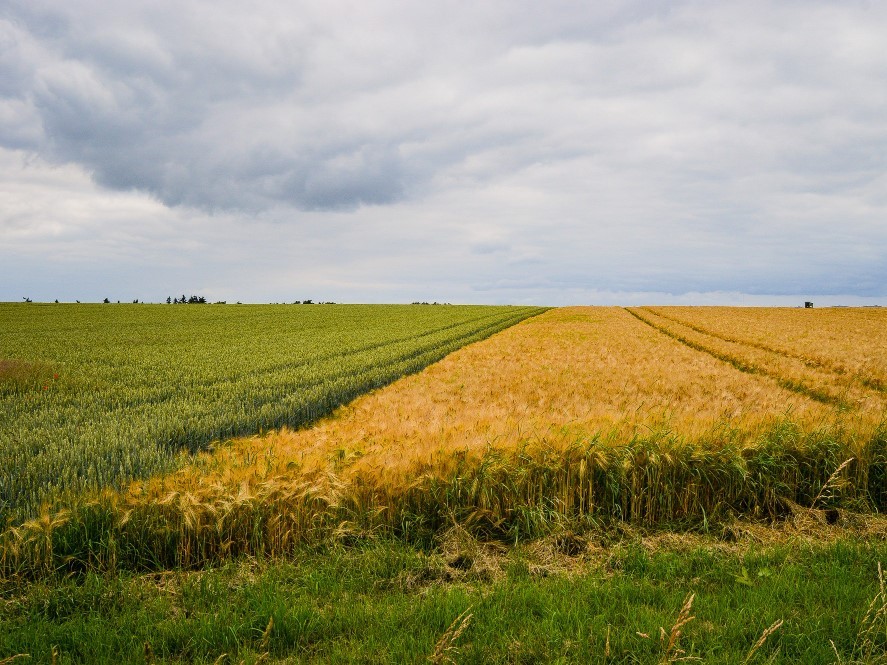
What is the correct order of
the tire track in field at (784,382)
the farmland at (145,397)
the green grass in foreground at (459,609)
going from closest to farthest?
the green grass in foreground at (459,609) → the farmland at (145,397) → the tire track in field at (784,382)

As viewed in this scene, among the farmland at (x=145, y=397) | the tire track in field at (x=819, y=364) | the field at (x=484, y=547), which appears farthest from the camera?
the tire track in field at (x=819, y=364)

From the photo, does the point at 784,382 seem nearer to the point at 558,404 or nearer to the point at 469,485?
the point at 558,404

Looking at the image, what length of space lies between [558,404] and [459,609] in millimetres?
8049

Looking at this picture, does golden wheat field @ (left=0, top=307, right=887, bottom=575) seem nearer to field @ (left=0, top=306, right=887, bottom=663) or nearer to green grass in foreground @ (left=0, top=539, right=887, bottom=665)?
field @ (left=0, top=306, right=887, bottom=663)

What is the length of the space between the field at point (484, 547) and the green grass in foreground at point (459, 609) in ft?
0.07

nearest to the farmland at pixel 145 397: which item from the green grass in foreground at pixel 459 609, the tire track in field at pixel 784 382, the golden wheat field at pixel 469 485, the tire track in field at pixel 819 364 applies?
the golden wheat field at pixel 469 485

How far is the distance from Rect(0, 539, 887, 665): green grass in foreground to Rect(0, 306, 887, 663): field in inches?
0.8

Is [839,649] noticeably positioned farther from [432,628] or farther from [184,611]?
[184,611]

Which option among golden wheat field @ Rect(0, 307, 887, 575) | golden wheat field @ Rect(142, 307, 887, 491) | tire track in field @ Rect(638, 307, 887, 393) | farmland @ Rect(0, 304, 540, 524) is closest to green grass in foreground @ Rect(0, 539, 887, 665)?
golden wheat field @ Rect(0, 307, 887, 575)

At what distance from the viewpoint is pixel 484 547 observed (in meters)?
5.35

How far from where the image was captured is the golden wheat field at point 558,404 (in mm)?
6496

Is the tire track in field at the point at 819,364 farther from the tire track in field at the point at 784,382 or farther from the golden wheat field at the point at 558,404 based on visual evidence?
the tire track in field at the point at 784,382

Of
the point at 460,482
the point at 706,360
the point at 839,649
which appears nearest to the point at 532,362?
the point at 706,360

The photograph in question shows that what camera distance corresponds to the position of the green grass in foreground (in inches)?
135
